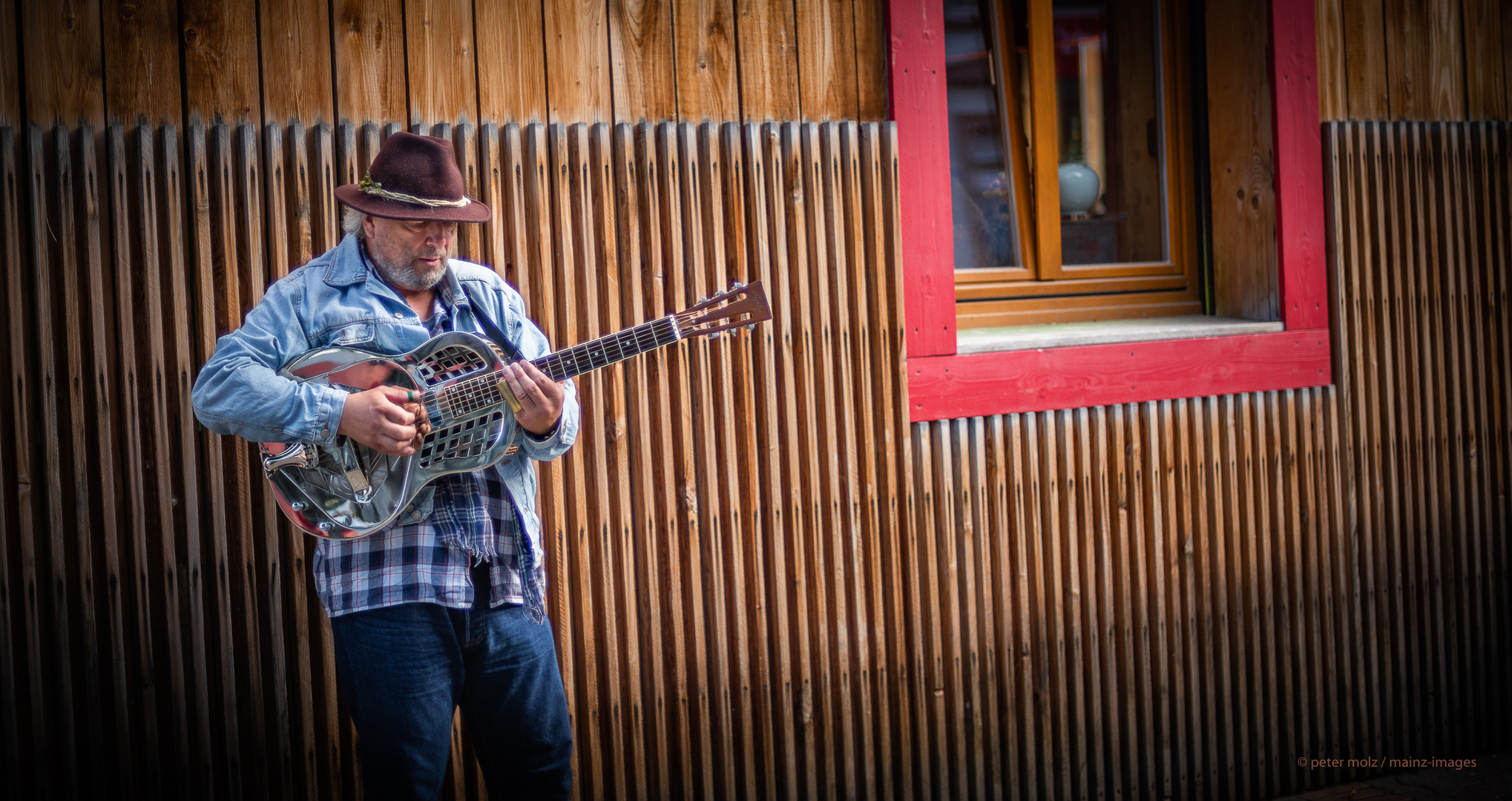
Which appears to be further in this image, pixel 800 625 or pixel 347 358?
pixel 800 625

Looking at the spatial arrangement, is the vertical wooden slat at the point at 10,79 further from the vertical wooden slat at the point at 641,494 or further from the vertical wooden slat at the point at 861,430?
the vertical wooden slat at the point at 861,430

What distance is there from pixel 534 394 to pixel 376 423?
0.36m

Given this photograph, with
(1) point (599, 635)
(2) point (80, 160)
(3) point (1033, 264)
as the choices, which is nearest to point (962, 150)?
(3) point (1033, 264)

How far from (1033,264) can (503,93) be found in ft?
7.33

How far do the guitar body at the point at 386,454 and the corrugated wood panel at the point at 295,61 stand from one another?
40.0 inches

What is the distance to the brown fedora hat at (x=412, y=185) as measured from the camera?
2439mm

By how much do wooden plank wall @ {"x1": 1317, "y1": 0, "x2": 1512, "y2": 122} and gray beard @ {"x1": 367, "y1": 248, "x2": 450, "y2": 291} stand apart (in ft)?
11.7

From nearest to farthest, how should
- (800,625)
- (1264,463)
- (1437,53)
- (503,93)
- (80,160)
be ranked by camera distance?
(80,160)
(503,93)
(800,625)
(1264,463)
(1437,53)

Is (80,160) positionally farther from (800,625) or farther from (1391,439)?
(1391,439)

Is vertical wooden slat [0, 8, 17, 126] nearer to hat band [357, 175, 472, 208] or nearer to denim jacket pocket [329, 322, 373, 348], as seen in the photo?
hat band [357, 175, 472, 208]

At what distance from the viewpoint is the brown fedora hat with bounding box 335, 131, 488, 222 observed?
8.00 ft

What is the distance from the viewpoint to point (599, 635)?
328cm

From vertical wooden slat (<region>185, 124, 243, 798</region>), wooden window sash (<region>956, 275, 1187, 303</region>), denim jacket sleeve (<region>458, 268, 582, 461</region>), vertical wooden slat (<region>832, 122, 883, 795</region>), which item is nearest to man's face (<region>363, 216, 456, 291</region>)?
denim jacket sleeve (<region>458, 268, 582, 461</region>)

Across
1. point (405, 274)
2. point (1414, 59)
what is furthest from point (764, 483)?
point (1414, 59)
